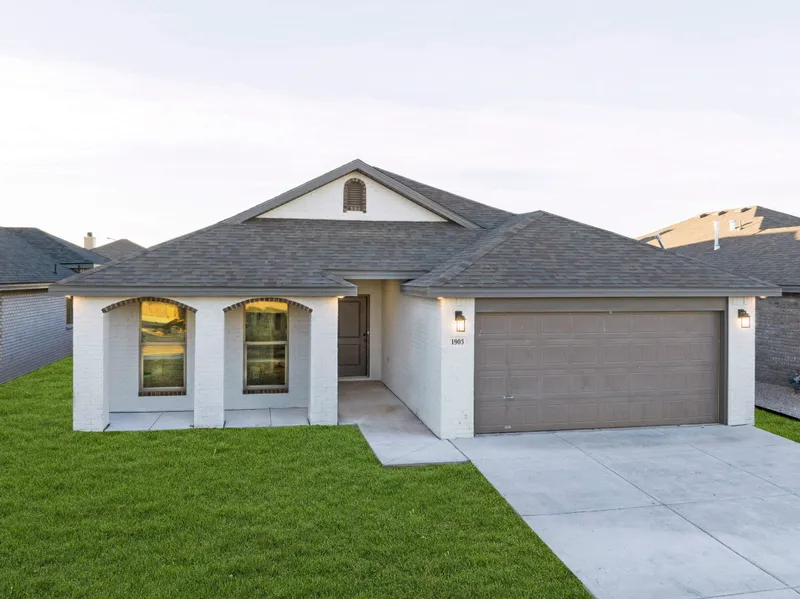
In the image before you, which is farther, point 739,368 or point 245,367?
point 245,367

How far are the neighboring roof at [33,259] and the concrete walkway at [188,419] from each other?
6.84 m

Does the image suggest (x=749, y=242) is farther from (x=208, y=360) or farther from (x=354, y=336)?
(x=208, y=360)

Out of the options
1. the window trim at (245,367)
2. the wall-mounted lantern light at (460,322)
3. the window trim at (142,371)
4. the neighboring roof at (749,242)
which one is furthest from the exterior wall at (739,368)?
the window trim at (142,371)

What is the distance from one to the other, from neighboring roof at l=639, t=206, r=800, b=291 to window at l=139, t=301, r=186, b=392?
14.3 metres

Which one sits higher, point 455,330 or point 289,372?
point 455,330

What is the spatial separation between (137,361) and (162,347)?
53 cm

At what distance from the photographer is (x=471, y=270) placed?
9.47 m

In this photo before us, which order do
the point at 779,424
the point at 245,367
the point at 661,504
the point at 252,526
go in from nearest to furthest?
the point at 252,526 < the point at 661,504 < the point at 779,424 < the point at 245,367

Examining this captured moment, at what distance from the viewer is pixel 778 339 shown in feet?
46.2

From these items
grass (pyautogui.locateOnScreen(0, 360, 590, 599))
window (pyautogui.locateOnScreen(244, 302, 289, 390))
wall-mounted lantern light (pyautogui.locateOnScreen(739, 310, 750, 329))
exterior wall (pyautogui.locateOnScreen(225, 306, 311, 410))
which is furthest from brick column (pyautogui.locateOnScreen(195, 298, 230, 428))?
wall-mounted lantern light (pyautogui.locateOnScreen(739, 310, 750, 329))

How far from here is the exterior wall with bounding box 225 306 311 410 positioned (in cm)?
1104

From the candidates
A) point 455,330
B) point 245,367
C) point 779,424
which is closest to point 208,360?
point 245,367

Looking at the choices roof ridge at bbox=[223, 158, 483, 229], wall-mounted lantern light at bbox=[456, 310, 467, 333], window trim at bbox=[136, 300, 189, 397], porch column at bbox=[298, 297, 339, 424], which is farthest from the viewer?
roof ridge at bbox=[223, 158, 483, 229]

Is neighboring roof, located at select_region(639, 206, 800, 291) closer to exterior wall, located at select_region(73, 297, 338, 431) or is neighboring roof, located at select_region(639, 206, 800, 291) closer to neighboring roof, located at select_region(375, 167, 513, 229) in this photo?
neighboring roof, located at select_region(375, 167, 513, 229)
